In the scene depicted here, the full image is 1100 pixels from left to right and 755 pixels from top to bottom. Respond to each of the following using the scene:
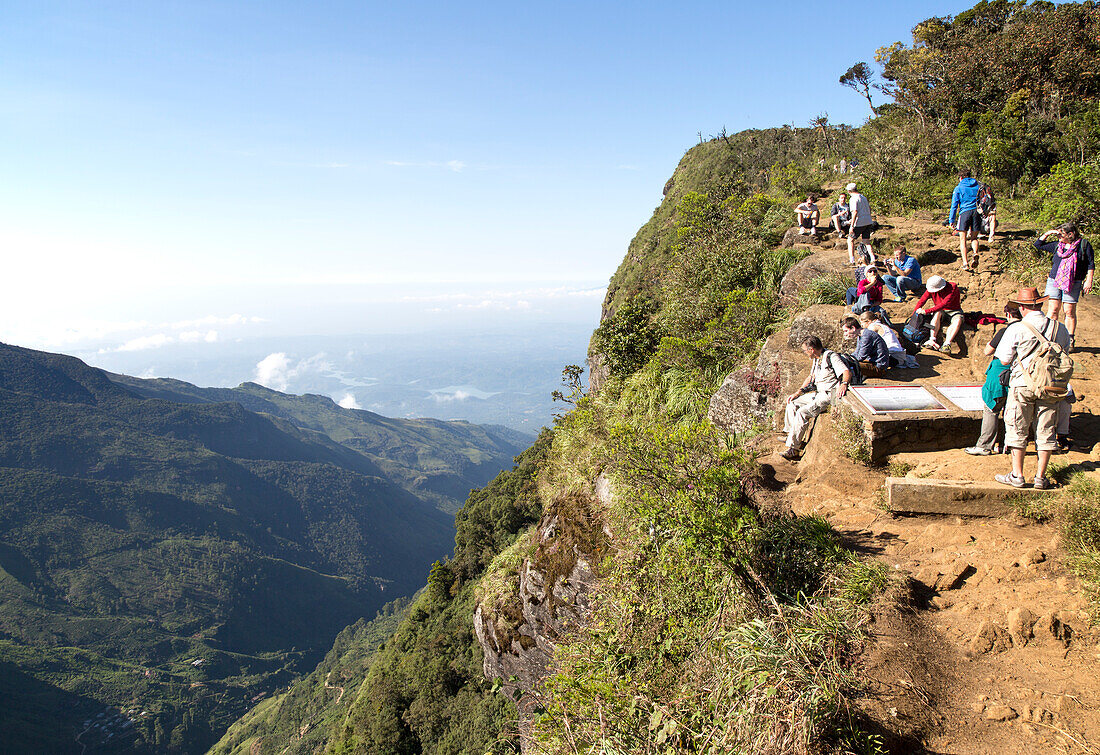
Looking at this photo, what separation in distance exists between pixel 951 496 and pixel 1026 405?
1259mm

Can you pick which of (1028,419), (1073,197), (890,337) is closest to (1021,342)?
(1028,419)

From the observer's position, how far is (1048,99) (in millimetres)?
17547

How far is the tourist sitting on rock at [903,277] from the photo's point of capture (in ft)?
34.4

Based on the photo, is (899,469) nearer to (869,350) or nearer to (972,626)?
(972,626)

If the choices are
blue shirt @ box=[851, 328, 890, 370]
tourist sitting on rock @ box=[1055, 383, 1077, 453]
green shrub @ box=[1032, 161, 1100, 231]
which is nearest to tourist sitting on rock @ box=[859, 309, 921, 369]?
blue shirt @ box=[851, 328, 890, 370]

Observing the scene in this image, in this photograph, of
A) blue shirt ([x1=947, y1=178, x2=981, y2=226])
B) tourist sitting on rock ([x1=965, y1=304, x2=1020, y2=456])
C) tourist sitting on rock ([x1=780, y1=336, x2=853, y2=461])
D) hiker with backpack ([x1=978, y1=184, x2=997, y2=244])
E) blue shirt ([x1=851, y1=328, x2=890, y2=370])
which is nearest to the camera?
tourist sitting on rock ([x1=965, y1=304, x2=1020, y2=456])

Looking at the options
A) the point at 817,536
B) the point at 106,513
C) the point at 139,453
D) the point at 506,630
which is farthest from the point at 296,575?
the point at 817,536

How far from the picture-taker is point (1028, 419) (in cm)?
525

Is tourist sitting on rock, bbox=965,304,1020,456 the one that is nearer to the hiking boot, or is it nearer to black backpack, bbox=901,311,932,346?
the hiking boot

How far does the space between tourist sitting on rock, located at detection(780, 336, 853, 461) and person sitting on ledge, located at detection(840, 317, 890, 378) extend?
38.9 inches

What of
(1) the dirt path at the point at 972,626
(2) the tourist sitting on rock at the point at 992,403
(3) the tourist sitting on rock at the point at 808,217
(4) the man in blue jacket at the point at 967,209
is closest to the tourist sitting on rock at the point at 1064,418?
(1) the dirt path at the point at 972,626

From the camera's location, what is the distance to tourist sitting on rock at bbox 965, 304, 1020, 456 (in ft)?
18.7

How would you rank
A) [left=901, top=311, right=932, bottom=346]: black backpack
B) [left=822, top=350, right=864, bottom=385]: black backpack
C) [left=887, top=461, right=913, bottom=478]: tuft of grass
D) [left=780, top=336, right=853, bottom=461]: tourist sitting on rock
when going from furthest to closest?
[left=901, top=311, right=932, bottom=346]: black backpack < [left=822, top=350, right=864, bottom=385]: black backpack < [left=780, top=336, right=853, bottom=461]: tourist sitting on rock < [left=887, top=461, right=913, bottom=478]: tuft of grass

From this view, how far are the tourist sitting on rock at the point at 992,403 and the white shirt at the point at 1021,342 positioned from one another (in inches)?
5.2
